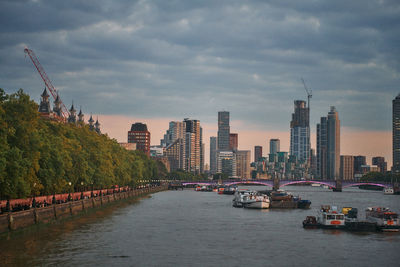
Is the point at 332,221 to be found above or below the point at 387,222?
below

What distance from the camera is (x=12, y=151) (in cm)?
6550

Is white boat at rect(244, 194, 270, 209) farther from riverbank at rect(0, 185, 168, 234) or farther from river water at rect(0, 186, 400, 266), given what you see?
river water at rect(0, 186, 400, 266)

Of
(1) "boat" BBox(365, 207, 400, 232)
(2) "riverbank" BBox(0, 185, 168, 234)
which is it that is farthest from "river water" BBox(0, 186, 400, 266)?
(1) "boat" BBox(365, 207, 400, 232)

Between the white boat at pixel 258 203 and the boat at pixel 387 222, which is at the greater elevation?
the boat at pixel 387 222

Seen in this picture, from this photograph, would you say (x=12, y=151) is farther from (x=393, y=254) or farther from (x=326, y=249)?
(x=393, y=254)

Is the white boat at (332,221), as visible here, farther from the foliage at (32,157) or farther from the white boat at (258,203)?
the white boat at (258,203)

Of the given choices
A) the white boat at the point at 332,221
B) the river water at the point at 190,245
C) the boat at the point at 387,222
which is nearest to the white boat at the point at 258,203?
the river water at the point at 190,245

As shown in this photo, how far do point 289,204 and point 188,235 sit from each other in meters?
67.4

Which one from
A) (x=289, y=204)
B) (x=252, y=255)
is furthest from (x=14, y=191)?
(x=289, y=204)

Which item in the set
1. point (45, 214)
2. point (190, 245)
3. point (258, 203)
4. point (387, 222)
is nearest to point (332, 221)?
point (387, 222)

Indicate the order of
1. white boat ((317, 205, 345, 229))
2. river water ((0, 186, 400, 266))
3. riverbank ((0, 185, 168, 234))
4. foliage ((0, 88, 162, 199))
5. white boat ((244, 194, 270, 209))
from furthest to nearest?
white boat ((244, 194, 270, 209)) → white boat ((317, 205, 345, 229)) → foliage ((0, 88, 162, 199)) → riverbank ((0, 185, 168, 234)) → river water ((0, 186, 400, 266))

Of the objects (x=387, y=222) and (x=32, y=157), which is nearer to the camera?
(x=32, y=157)

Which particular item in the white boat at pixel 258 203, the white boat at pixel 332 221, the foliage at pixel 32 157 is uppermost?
the foliage at pixel 32 157

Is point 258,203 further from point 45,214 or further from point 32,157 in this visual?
point 32,157
